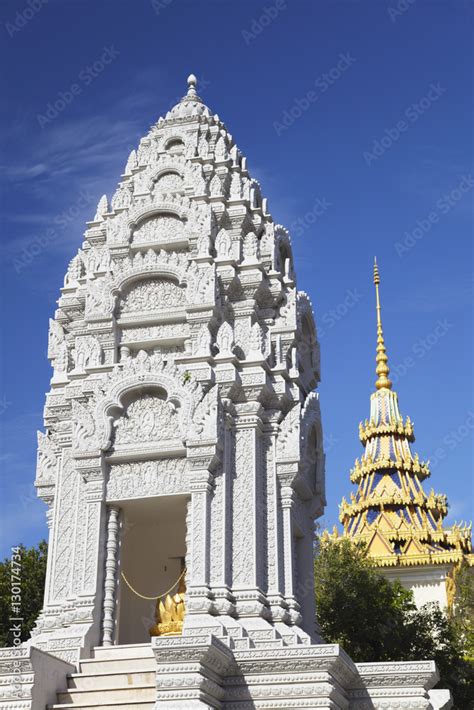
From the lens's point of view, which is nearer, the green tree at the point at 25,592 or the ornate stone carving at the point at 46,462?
the ornate stone carving at the point at 46,462

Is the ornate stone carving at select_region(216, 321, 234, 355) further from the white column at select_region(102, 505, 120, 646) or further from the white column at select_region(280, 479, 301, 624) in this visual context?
the white column at select_region(102, 505, 120, 646)

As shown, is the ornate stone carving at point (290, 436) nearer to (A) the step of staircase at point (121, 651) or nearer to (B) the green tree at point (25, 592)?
(A) the step of staircase at point (121, 651)

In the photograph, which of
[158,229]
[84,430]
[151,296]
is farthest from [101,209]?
[84,430]

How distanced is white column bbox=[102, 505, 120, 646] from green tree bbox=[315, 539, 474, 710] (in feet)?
40.9

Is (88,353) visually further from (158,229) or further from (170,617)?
(170,617)

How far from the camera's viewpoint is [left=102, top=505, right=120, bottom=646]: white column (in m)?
16.1

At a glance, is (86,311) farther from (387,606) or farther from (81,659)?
(387,606)

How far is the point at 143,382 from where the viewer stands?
1777cm

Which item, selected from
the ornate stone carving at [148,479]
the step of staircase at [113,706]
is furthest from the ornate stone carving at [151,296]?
the step of staircase at [113,706]

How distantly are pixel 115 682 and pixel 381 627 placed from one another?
1436 cm

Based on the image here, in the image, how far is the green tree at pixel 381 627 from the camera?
1056 inches

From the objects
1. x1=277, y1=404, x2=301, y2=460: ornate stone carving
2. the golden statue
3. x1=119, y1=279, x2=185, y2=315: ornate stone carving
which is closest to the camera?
the golden statue

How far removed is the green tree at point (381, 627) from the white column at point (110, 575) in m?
12.5

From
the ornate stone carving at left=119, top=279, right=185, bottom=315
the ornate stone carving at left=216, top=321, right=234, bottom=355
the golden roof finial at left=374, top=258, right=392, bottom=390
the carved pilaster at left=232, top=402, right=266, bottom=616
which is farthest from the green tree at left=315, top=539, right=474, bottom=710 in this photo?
the golden roof finial at left=374, top=258, right=392, bottom=390
